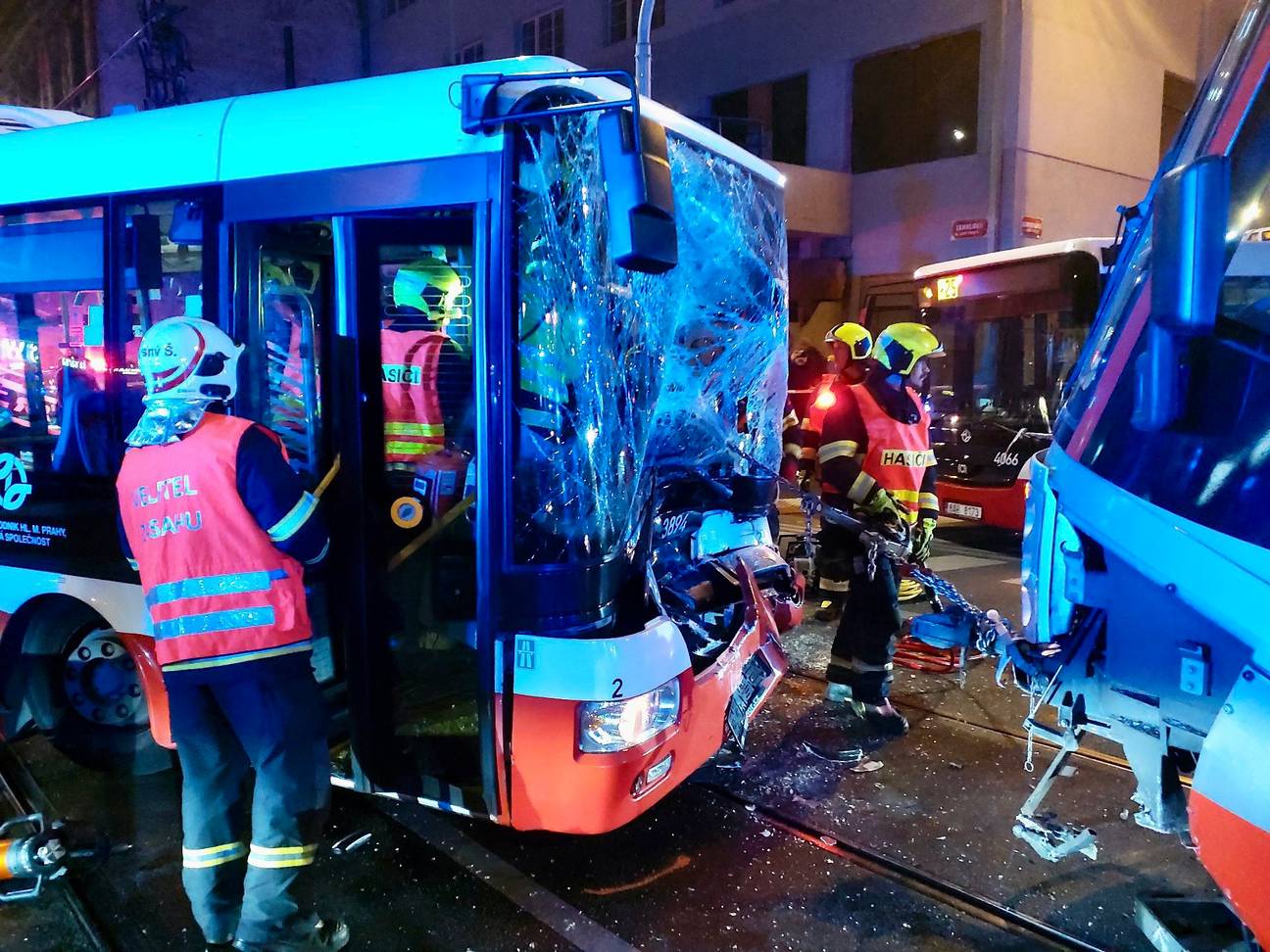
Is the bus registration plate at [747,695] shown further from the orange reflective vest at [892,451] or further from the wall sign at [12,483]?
the wall sign at [12,483]

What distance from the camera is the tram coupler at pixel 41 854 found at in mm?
3279

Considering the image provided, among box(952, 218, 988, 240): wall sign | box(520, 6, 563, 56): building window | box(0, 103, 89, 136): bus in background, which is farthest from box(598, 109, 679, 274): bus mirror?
box(520, 6, 563, 56): building window

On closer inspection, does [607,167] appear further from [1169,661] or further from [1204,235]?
[1169,661]

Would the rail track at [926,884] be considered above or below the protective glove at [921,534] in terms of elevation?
below

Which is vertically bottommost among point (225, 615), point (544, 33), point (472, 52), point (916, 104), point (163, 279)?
point (225, 615)

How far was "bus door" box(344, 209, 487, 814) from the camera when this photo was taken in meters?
3.16

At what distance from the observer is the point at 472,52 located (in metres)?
24.3

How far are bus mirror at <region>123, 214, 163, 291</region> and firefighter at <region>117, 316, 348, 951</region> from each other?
3.00ft

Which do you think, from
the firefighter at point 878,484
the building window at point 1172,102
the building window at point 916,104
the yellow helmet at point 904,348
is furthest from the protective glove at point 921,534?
the building window at point 1172,102

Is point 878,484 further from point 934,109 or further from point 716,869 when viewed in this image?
point 934,109

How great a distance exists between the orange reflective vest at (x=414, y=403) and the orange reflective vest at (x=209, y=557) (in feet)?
Answer: 2.01

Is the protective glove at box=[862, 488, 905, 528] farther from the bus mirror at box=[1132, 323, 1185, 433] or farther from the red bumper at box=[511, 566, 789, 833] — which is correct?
the bus mirror at box=[1132, 323, 1185, 433]

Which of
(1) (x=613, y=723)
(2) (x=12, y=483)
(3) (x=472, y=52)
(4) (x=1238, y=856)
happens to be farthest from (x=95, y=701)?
(3) (x=472, y=52)

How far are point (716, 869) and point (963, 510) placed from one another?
7.38 m
